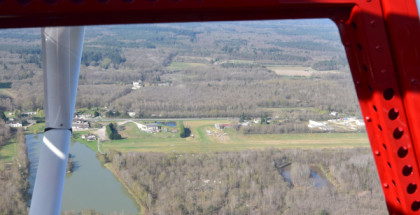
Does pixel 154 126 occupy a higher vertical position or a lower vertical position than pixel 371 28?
lower

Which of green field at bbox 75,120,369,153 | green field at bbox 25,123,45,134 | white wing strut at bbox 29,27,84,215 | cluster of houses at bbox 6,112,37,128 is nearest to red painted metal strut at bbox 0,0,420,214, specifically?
white wing strut at bbox 29,27,84,215

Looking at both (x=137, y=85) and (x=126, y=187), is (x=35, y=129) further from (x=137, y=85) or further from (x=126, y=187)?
(x=137, y=85)

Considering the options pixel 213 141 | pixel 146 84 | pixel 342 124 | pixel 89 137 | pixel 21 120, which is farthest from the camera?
pixel 146 84

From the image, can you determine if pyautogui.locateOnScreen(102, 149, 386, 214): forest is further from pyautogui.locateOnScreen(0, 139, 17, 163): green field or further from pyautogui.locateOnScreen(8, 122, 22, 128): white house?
pyautogui.locateOnScreen(8, 122, 22, 128): white house

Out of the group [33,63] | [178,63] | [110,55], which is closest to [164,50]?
[178,63]

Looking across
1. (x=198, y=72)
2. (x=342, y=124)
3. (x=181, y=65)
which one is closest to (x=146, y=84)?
(x=181, y=65)
